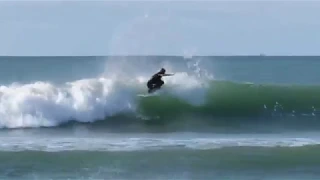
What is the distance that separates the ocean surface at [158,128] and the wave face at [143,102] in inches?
1.3

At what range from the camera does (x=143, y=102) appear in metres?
24.9

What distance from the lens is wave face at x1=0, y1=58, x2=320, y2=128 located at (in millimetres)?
23734

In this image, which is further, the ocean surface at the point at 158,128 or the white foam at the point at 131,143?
the white foam at the point at 131,143

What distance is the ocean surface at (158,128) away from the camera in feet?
53.9

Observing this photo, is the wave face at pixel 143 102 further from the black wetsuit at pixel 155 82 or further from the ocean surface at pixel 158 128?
the black wetsuit at pixel 155 82

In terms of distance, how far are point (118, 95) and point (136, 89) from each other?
0.73 metres

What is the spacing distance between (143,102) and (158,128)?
9.03 feet

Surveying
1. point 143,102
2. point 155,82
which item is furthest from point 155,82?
point 143,102

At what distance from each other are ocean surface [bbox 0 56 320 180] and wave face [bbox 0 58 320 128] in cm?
3

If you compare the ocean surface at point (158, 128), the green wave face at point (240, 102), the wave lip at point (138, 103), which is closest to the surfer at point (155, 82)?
the ocean surface at point (158, 128)

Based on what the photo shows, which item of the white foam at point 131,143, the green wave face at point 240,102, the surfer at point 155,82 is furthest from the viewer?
the green wave face at point 240,102

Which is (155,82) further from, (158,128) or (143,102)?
(143,102)

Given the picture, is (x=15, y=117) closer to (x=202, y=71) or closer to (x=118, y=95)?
(x=118, y=95)

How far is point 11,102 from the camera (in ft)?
81.3
